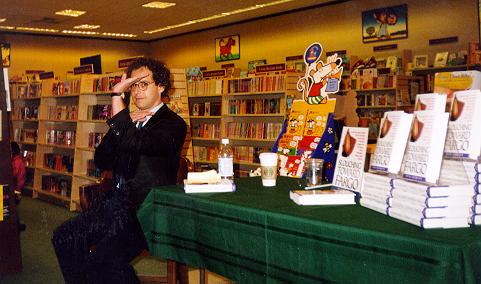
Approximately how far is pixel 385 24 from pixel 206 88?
4519mm

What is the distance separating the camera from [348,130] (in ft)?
7.47

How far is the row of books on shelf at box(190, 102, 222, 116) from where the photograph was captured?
8.27m

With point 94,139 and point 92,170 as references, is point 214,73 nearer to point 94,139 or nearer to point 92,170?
point 94,139

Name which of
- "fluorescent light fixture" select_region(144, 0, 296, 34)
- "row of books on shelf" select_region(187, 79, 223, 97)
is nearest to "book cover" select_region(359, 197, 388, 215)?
"row of books on shelf" select_region(187, 79, 223, 97)

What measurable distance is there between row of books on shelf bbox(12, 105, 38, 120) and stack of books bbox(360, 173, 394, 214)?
8418 mm

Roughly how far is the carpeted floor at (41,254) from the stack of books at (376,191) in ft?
9.88

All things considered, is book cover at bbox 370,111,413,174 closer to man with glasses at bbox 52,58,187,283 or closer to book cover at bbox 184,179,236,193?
book cover at bbox 184,179,236,193

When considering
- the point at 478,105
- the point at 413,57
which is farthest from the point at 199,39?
the point at 478,105

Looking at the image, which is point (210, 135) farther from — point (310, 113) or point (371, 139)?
point (310, 113)

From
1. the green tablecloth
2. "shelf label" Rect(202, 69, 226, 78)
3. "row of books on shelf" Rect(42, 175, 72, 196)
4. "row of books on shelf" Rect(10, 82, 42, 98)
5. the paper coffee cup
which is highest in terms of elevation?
"shelf label" Rect(202, 69, 226, 78)

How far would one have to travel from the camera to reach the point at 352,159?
2.22m

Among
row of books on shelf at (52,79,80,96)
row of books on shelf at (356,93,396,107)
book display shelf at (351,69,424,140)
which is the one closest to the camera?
row of books on shelf at (52,79,80,96)

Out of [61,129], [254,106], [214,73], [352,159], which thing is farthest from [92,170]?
[352,159]

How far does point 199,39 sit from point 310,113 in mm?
13253
